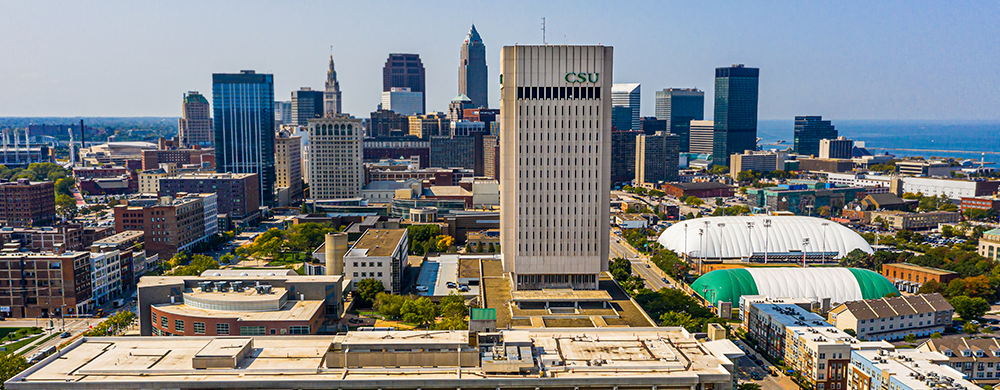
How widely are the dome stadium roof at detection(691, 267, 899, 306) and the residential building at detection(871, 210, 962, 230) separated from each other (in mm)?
79014

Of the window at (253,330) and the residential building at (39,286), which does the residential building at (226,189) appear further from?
the window at (253,330)

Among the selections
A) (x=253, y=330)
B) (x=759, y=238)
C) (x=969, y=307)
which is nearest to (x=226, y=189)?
(x=253, y=330)

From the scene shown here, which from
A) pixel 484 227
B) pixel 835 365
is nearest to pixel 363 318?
pixel 835 365

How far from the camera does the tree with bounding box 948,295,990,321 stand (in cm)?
9400

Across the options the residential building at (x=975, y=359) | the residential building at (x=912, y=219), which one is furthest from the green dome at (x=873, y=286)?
the residential building at (x=912, y=219)

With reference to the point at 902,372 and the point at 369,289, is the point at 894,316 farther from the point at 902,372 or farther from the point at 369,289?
the point at 369,289

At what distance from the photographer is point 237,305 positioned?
75.6 metres

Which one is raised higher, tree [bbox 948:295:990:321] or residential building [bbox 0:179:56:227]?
residential building [bbox 0:179:56:227]

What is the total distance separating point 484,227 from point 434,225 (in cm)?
1131

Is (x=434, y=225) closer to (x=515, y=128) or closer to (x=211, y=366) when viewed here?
(x=515, y=128)

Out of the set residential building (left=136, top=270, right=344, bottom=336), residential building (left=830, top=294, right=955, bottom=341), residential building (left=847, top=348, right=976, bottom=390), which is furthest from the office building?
residential building (left=847, top=348, right=976, bottom=390)

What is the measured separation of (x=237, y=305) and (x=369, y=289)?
79.0 ft

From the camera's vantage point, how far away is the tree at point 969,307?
94.0m

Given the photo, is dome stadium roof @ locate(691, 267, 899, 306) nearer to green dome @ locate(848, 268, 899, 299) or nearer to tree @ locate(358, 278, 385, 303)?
green dome @ locate(848, 268, 899, 299)
